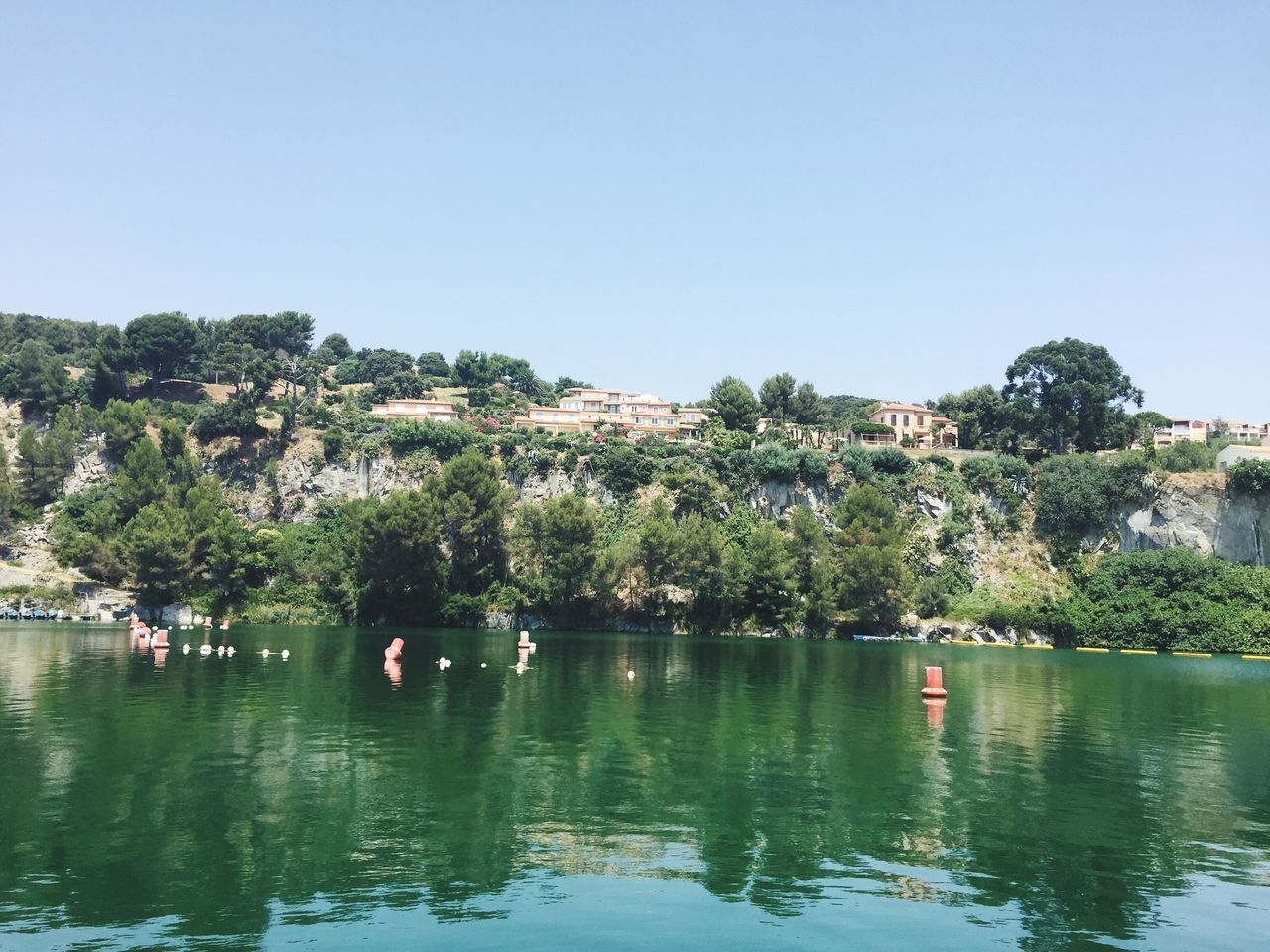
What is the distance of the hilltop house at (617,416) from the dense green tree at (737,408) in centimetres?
488

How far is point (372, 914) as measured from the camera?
1806cm

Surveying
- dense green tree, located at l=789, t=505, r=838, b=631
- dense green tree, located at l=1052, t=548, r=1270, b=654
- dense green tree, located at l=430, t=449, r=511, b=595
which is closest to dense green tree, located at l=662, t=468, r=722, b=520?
dense green tree, located at l=789, t=505, r=838, b=631

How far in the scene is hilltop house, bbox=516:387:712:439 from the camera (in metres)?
162

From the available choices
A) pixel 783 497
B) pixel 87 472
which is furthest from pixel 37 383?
pixel 783 497

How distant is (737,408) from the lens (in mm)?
153875

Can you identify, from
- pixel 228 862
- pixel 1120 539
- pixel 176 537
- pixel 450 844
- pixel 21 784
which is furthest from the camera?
pixel 1120 539

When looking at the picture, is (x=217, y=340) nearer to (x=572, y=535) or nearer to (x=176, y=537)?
(x=176, y=537)

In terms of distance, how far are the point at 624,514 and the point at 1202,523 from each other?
6738 cm

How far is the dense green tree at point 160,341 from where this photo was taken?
15450 cm

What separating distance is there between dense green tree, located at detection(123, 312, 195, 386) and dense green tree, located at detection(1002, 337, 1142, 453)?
4809 inches

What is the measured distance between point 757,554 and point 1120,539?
46219mm

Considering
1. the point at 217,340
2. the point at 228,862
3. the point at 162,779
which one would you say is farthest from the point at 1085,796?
the point at 217,340

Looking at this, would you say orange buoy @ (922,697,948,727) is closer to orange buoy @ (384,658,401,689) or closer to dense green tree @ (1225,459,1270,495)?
orange buoy @ (384,658,401,689)

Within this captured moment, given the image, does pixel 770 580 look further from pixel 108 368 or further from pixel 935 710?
pixel 108 368
